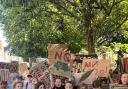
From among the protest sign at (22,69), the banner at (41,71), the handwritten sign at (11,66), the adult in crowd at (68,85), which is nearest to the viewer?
the adult in crowd at (68,85)

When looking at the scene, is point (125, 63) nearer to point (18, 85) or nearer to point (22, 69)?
point (18, 85)

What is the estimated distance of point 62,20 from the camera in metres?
25.2

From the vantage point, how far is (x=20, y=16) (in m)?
22.2

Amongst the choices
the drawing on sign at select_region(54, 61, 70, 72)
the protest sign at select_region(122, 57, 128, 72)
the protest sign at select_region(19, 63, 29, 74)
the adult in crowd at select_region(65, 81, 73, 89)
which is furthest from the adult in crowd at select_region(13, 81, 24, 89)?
the protest sign at select_region(19, 63, 29, 74)

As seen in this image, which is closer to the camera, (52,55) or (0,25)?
(52,55)

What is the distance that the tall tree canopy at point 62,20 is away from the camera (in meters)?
21.9

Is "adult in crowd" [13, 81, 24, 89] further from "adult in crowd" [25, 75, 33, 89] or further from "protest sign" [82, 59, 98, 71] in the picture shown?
"protest sign" [82, 59, 98, 71]

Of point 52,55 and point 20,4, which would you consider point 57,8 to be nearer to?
point 20,4

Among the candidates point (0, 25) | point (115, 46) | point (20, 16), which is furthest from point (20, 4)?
point (115, 46)

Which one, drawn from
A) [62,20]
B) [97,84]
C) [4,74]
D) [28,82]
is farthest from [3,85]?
[62,20]

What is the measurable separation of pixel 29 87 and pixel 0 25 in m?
16.2

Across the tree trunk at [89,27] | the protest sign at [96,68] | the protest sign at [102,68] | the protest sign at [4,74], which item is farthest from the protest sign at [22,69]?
the tree trunk at [89,27]

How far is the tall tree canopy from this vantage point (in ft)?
71.8

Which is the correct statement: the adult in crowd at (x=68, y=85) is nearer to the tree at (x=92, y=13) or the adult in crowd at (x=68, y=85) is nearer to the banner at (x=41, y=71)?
the banner at (x=41, y=71)
